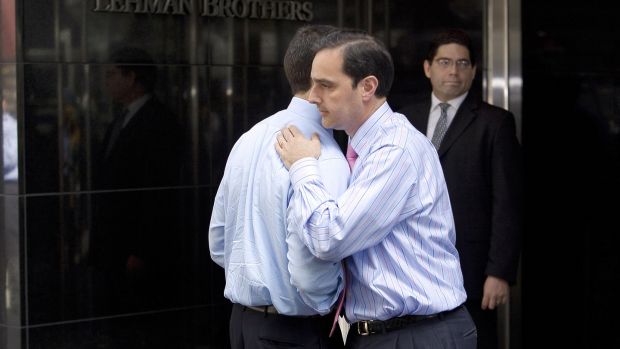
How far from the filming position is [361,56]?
3562mm

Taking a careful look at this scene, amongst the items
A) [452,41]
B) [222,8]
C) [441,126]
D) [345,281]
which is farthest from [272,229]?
[222,8]

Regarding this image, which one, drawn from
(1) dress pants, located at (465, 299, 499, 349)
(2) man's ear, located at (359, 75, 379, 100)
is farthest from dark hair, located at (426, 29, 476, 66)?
(2) man's ear, located at (359, 75, 379, 100)

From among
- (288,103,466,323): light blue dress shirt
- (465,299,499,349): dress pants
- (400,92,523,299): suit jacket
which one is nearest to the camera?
(288,103,466,323): light blue dress shirt

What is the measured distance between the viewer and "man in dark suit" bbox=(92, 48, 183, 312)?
19.7ft

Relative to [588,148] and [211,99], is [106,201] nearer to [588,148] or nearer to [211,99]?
[211,99]

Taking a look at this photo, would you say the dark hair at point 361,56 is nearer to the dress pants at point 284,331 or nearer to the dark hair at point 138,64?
the dress pants at point 284,331

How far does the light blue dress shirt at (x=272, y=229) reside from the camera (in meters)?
3.57

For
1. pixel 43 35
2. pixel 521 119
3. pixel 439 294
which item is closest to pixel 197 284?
pixel 43 35

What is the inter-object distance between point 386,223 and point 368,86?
18.2 inches

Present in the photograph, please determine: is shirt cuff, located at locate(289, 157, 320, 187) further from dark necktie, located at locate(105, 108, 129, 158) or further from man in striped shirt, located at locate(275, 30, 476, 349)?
dark necktie, located at locate(105, 108, 129, 158)

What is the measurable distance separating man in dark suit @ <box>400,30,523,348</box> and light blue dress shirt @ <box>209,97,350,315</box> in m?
1.85

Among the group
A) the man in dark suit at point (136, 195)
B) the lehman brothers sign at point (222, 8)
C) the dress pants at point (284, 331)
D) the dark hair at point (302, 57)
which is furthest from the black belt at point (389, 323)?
the lehman brothers sign at point (222, 8)

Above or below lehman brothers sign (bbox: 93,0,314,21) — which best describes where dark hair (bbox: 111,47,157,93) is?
below

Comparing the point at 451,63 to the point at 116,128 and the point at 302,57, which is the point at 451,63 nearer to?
the point at 116,128
